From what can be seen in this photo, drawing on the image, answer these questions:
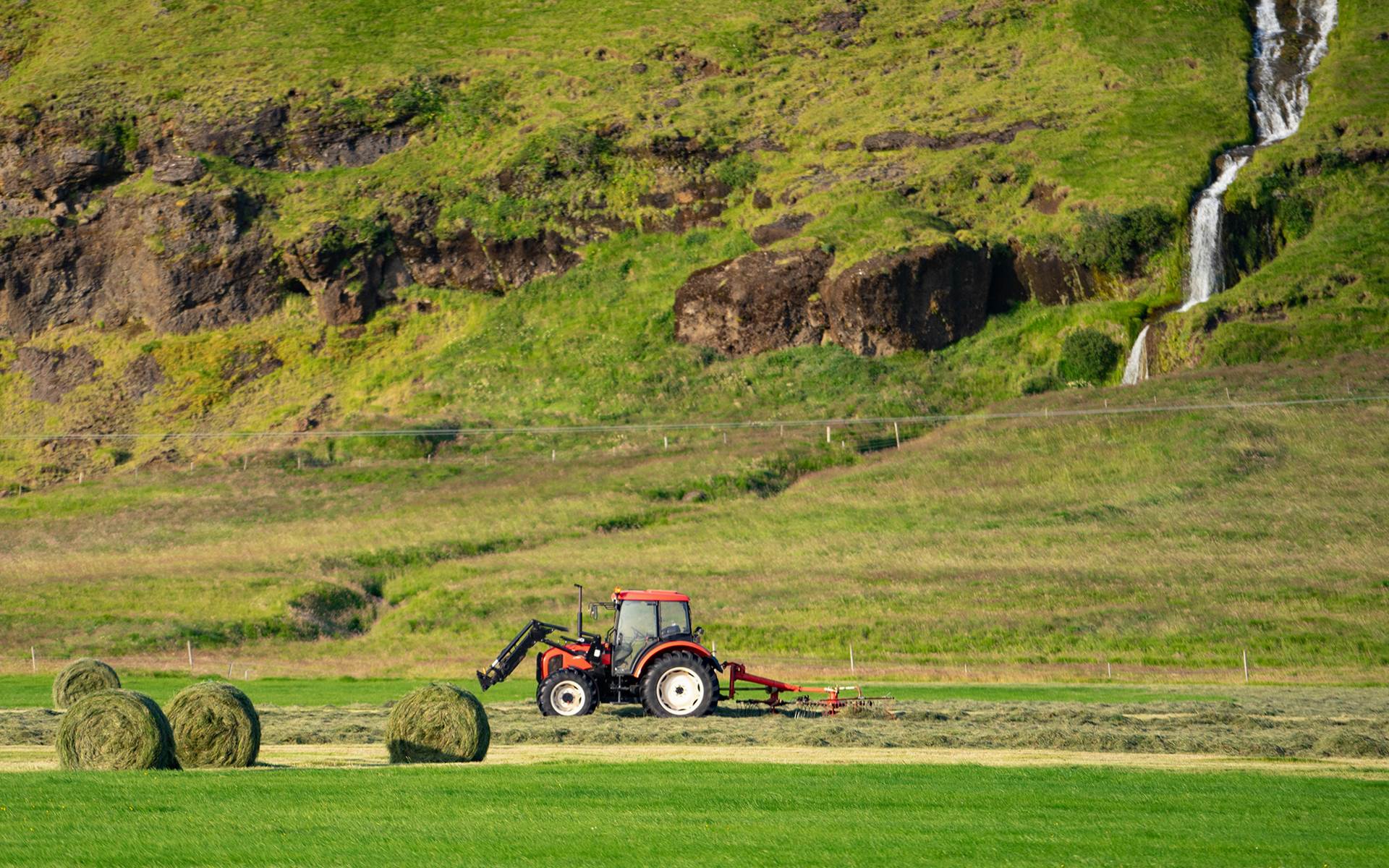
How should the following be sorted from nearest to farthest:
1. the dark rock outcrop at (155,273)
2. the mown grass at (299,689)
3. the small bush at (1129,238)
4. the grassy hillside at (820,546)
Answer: the mown grass at (299,689), the grassy hillside at (820,546), the small bush at (1129,238), the dark rock outcrop at (155,273)

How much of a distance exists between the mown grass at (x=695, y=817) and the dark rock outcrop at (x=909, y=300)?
62600 mm

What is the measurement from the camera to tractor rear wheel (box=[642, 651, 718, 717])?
25.9 m

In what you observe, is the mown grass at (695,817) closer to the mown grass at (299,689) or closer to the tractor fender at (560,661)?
the tractor fender at (560,661)

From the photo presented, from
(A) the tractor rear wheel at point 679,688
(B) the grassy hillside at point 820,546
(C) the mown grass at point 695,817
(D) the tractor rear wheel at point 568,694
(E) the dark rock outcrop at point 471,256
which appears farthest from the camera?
(E) the dark rock outcrop at point 471,256

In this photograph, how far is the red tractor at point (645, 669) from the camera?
85.3ft

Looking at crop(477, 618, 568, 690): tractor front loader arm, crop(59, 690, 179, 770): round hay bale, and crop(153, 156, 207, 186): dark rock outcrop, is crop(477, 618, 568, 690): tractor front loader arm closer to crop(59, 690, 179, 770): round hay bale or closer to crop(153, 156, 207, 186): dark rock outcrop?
crop(59, 690, 179, 770): round hay bale

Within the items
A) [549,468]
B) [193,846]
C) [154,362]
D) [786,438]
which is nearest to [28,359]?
[154,362]

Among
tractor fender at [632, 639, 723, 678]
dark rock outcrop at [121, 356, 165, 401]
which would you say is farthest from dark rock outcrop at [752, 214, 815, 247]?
tractor fender at [632, 639, 723, 678]

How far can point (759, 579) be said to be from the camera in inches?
1957

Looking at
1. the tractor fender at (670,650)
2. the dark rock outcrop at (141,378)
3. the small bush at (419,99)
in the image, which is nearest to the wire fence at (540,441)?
the dark rock outcrop at (141,378)

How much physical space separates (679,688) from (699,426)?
47.2m

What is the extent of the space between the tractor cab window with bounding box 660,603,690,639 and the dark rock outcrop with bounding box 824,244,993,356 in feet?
180

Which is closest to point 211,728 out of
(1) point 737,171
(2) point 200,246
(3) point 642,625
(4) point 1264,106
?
(3) point 642,625

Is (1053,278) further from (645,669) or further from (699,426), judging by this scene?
(645,669)
